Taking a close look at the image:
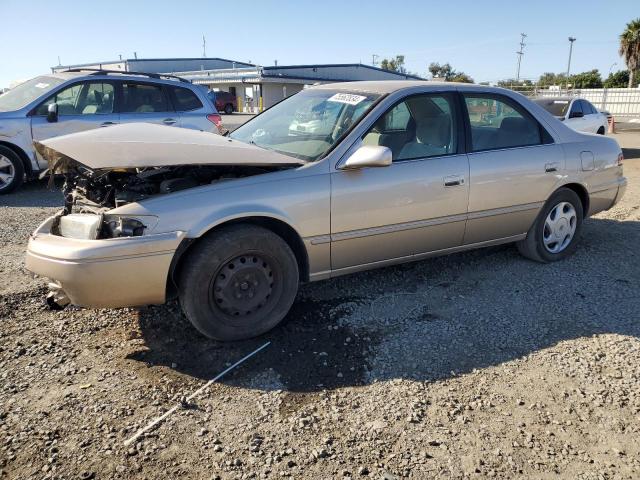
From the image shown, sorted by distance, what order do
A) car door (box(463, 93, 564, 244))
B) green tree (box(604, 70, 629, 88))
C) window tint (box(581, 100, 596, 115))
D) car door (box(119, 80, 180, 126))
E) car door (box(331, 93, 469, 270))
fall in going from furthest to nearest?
1. green tree (box(604, 70, 629, 88))
2. window tint (box(581, 100, 596, 115))
3. car door (box(119, 80, 180, 126))
4. car door (box(463, 93, 564, 244))
5. car door (box(331, 93, 469, 270))

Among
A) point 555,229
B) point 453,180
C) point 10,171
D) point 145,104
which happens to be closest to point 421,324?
point 453,180

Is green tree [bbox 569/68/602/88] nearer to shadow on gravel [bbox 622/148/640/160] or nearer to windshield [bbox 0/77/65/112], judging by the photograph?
shadow on gravel [bbox 622/148/640/160]

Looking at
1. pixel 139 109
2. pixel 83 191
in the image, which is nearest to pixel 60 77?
pixel 139 109

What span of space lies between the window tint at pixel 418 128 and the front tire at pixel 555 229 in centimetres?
134

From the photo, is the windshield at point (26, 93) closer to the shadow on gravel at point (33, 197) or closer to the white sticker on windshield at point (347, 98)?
the shadow on gravel at point (33, 197)

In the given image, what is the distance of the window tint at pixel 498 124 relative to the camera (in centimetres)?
441

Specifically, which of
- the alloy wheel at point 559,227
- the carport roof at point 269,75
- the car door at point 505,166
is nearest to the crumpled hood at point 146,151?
the car door at point 505,166

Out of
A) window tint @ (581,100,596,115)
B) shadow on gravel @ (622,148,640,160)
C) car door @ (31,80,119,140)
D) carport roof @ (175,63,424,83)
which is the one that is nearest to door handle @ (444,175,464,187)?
car door @ (31,80,119,140)

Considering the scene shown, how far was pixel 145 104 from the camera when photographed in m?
8.28

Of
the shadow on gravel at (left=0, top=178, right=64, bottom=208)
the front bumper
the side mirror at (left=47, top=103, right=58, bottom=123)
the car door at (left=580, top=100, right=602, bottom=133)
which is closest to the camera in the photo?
the front bumper

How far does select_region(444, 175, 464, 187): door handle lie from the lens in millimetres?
4109

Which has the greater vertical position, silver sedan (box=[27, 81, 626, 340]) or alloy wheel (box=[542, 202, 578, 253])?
silver sedan (box=[27, 81, 626, 340])

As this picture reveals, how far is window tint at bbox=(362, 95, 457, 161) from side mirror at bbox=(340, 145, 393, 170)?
32 cm

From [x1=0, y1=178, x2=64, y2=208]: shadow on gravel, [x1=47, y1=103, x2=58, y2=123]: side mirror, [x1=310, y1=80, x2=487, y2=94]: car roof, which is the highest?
[x1=310, y1=80, x2=487, y2=94]: car roof
